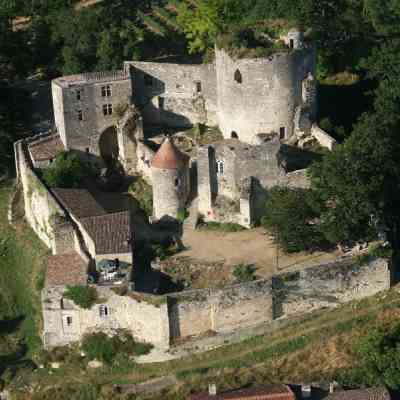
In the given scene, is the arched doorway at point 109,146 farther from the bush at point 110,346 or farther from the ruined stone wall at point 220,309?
the ruined stone wall at point 220,309

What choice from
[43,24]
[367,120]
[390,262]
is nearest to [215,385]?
[390,262]

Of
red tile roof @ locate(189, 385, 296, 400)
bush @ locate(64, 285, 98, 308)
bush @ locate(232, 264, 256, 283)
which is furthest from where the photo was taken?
bush @ locate(232, 264, 256, 283)

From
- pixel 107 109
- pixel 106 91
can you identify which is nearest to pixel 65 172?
pixel 107 109

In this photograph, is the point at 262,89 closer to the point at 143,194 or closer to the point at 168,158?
the point at 168,158

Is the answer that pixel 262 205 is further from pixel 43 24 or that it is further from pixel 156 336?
pixel 43 24

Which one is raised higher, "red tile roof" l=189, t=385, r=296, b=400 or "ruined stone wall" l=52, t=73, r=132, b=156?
"ruined stone wall" l=52, t=73, r=132, b=156

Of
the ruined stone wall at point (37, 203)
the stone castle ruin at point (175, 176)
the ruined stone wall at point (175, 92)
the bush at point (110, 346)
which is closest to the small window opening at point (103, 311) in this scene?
the stone castle ruin at point (175, 176)

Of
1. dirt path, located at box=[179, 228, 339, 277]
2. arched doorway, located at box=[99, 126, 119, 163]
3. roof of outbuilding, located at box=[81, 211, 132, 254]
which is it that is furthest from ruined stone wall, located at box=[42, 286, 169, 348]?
arched doorway, located at box=[99, 126, 119, 163]

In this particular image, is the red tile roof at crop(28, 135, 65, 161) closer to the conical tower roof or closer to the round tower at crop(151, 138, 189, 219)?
the round tower at crop(151, 138, 189, 219)
